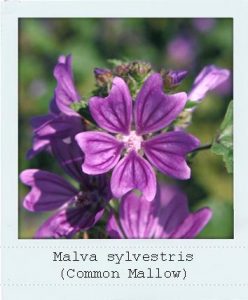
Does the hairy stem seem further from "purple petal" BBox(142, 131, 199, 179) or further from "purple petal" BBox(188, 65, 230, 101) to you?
"purple petal" BBox(188, 65, 230, 101)

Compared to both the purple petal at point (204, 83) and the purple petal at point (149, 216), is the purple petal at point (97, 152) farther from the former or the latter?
the purple petal at point (204, 83)

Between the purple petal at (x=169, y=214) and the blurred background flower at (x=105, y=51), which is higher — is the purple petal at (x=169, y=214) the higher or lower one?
the lower one

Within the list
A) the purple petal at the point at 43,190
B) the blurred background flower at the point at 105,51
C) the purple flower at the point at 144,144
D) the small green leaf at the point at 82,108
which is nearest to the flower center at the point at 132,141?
the purple flower at the point at 144,144
